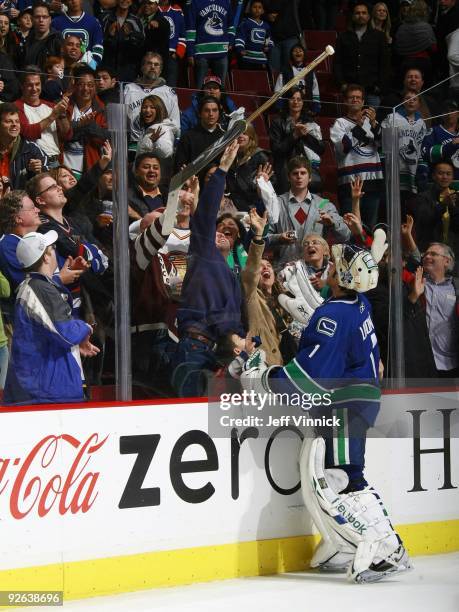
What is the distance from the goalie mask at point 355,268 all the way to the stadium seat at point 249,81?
301 cm

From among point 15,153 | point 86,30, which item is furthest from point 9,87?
point 86,30

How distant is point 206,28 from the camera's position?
730 centimetres

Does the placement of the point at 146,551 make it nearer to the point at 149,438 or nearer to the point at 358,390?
the point at 149,438

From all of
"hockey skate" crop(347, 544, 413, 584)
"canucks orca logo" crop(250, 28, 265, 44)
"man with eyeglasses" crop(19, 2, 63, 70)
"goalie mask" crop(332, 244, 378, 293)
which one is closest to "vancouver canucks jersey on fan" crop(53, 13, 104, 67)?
"man with eyeglasses" crop(19, 2, 63, 70)

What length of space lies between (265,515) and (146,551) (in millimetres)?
575

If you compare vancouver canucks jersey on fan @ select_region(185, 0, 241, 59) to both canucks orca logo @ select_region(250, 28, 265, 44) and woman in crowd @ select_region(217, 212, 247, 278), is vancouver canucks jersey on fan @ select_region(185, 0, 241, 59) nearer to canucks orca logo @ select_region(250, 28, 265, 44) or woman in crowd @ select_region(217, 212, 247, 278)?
canucks orca logo @ select_region(250, 28, 265, 44)

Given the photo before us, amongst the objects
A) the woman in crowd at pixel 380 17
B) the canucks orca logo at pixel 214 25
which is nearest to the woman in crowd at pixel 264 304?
the canucks orca logo at pixel 214 25

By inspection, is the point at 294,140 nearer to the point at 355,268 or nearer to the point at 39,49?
the point at 355,268

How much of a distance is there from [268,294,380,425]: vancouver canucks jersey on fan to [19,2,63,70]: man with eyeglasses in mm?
2646

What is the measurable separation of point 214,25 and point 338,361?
364 centimetres

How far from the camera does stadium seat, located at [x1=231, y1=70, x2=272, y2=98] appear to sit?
733 centimetres

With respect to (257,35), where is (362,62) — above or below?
below

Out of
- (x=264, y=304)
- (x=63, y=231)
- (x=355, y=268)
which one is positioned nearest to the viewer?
(x=63, y=231)

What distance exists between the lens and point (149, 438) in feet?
13.8
